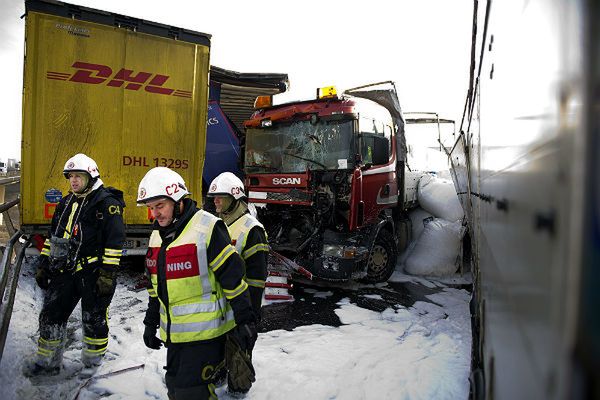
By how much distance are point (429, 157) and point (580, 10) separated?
10.8 m

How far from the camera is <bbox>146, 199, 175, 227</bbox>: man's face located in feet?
7.83

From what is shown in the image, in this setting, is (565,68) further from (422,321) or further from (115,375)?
(422,321)

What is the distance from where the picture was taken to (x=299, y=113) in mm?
6191

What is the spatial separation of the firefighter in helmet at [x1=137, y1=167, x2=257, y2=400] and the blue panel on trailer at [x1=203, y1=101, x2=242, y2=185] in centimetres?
567

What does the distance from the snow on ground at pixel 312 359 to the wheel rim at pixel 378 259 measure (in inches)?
55.4

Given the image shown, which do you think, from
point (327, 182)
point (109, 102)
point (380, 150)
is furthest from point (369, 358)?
point (109, 102)

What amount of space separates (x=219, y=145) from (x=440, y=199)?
452cm

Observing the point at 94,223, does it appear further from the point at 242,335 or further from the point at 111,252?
the point at 242,335

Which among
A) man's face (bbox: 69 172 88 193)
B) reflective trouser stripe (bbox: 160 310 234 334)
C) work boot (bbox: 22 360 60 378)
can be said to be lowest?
work boot (bbox: 22 360 60 378)

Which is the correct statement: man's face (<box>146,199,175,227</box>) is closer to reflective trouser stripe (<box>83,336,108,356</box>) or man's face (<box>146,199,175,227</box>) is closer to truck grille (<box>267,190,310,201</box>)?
reflective trouser stripe (<box>83,336,108,356</box>)

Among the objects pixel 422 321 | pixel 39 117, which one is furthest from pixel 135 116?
pixel 422 321

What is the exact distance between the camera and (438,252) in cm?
709

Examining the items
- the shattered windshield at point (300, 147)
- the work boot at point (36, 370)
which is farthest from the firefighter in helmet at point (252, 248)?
the shattered windshield at point (300, 147)

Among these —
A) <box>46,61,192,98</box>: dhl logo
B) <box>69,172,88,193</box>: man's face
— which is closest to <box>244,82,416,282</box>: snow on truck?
<box>46,61,192,98</box>: dhl logo
